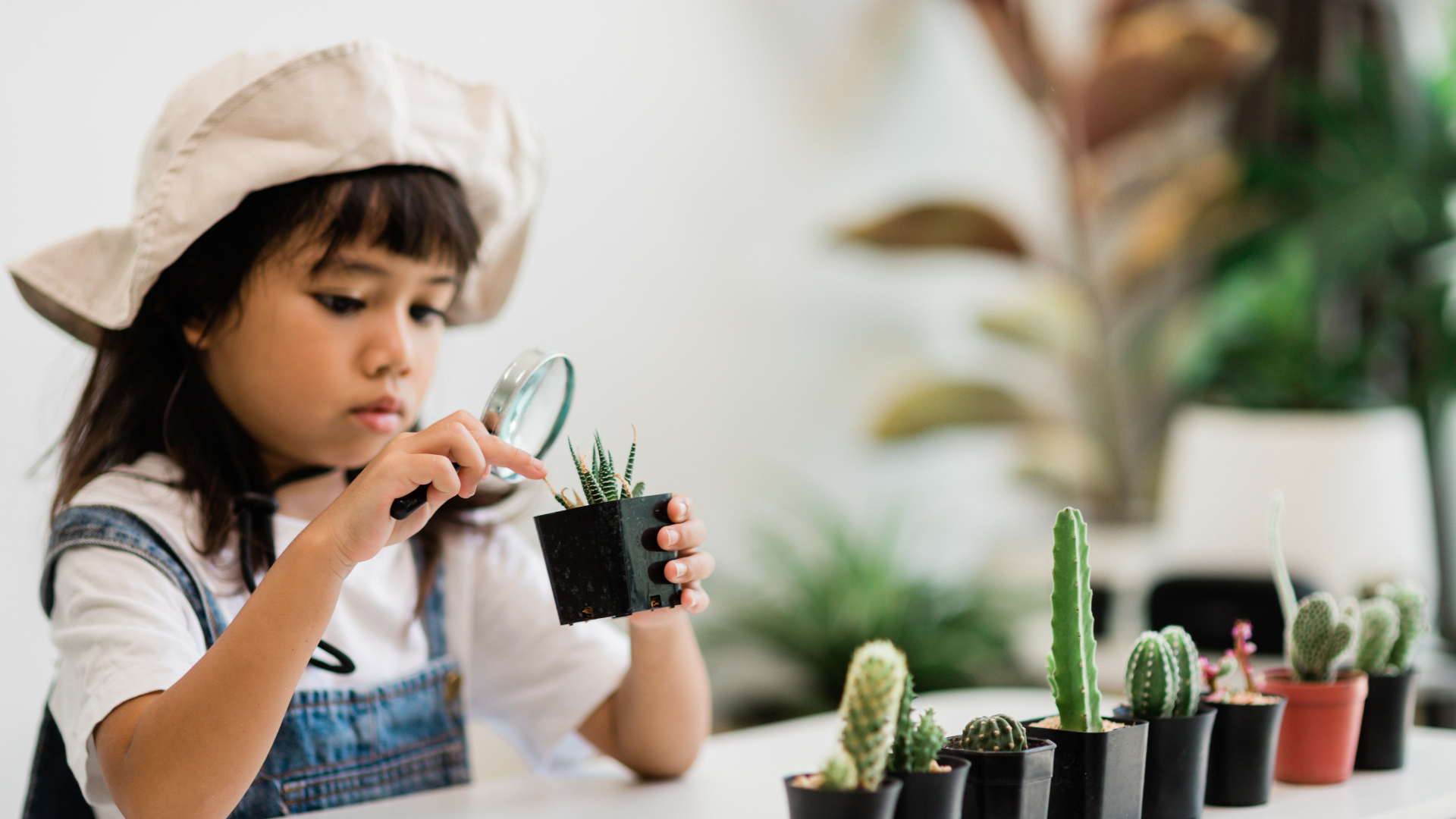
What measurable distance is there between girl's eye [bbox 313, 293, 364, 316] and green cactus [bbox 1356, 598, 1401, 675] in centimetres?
85

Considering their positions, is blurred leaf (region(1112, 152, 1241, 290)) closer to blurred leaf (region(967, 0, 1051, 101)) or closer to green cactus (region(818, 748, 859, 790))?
blurred leaf (region(967, 0, 1051, 101))

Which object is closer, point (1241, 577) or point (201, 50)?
point (201, 50)

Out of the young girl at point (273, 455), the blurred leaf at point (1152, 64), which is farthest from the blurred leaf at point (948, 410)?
the young girl at point (273, 455)

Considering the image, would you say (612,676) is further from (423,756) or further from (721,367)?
(721,367)

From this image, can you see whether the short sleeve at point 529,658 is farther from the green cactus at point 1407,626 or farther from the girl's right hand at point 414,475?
the green cactus at point 1407,626

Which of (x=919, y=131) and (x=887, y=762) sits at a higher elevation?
(x=919, y=131)

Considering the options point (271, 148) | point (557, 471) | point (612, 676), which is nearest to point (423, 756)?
point (612, 676)

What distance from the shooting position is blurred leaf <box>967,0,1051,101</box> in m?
2.70

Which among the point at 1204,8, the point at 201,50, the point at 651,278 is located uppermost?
the point at 1204,8

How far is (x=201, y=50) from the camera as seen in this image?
166 centimetres

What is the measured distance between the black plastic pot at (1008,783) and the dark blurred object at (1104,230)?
1967 mm

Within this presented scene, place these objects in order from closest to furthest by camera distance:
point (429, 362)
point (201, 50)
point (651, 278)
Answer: point (429, 362), point (201, 50), point (651, 278)

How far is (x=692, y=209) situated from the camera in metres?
2.38

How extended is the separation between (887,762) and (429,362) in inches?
22.5
